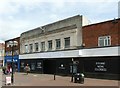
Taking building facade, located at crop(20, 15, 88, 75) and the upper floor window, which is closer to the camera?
the upper floor window

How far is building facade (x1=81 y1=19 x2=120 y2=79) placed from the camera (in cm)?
Answer: 2936

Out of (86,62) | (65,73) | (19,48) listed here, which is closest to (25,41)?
(19,48)

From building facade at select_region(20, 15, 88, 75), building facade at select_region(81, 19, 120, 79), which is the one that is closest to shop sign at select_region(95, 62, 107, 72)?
building facade at select_region(81, 19, 120, 79)

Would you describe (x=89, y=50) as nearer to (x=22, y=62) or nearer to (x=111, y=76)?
(x=111, y=76)

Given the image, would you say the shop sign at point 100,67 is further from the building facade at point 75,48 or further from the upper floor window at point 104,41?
the upper floor window at point 104,41

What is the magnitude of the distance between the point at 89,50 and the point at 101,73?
11.5 feet

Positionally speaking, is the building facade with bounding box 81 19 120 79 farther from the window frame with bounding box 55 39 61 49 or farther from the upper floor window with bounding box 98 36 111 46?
the window frame with bounding box 55 39 61 49

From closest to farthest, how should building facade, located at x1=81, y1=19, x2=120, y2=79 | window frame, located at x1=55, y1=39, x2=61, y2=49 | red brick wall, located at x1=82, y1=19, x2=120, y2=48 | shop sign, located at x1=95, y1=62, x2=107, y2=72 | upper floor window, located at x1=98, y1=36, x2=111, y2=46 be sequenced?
building facade, located at x1=81, y1=19, x2=120, y2=79
red brick wall, located at x1=82, y1=19, x2=120, y2=48
shop sign, located at x1=95, y1=62, x2=107, y2=72
upper floor window, located at x1=98, y1=36, x2=111, y2=46
window frame, located at x1=55, y1=39, x2=61, y2=49

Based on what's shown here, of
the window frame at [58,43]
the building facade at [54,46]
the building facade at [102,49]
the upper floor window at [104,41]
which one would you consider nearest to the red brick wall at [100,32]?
the building facade at [102,49]

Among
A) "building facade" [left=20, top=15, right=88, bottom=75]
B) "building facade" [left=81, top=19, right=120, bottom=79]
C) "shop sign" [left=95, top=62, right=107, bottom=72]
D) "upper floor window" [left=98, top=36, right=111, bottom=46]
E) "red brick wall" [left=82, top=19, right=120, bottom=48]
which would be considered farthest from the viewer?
"building facade" [left=20, top=15, right=88, bottom=75]

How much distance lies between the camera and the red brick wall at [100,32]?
99.1 ft

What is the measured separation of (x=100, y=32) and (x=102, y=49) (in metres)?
2.67

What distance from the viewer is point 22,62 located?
51.5 m

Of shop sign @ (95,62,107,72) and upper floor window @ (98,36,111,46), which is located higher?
upper floor window @ (98,36,111,46)
